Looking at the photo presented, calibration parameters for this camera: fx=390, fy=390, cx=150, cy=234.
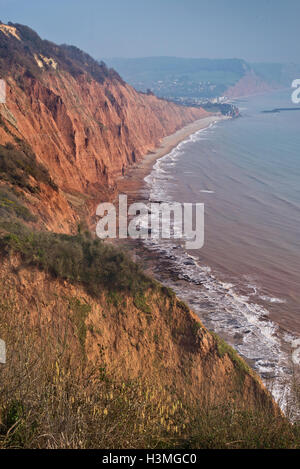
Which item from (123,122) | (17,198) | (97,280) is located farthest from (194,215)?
(123,122)

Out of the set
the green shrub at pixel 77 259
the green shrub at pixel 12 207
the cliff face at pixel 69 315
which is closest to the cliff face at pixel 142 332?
the cliff face at pixel 69 315

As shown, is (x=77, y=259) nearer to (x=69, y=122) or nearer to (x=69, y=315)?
(x=69, y=315)

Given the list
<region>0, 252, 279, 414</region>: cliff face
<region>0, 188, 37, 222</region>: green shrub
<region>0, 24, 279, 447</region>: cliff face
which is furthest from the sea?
<region>0, 188, 37, 222</region>: green shrub

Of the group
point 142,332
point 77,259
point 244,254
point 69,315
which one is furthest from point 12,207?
point 244,254

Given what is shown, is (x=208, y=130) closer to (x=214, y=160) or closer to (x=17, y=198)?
(x=214, y=160)

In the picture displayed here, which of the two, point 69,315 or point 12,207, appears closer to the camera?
point 69,315

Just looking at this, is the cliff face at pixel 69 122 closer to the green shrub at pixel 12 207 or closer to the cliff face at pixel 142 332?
the green shrub at pixel 12 207
